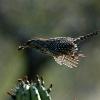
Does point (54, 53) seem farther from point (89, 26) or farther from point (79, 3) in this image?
point (79, 3)

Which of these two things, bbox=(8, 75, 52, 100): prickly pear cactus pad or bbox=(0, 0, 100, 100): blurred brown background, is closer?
bbox=(8, 75, 52, 100): prickly pear cactus pad

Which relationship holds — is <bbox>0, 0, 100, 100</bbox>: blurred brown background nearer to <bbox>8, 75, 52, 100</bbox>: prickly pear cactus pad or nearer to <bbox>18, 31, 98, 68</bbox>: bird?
<bbox>18, 31, 98, 68</bbox>: bird

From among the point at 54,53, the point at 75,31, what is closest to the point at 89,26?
the point at 75,31

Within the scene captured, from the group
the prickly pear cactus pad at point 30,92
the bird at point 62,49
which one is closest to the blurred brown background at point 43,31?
the bird at point 62,49

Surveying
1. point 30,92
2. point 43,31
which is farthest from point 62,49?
point 43,31

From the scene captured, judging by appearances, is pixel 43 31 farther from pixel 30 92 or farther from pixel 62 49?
pixel 30 92

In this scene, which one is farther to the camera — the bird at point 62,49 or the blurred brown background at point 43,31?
the blurred brown background at point 43,31

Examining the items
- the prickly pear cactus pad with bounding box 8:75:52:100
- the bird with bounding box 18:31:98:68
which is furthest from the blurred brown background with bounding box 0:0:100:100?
the prickly pear cactus pad with bounding box 8:75:52:100

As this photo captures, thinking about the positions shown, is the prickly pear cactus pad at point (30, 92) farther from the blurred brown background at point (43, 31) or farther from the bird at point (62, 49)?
the blurred brown background at point (43, 31)
